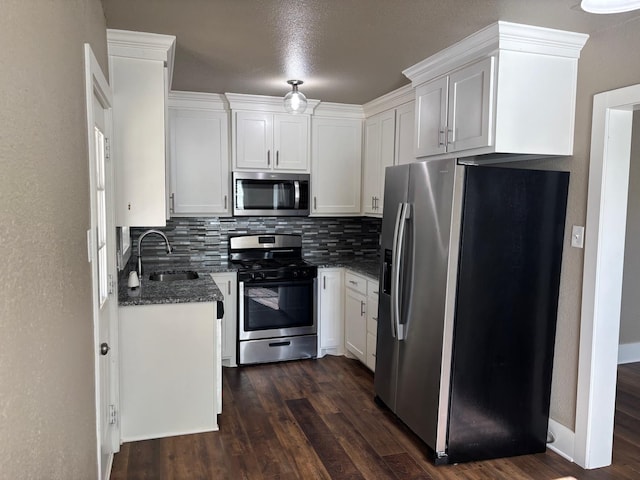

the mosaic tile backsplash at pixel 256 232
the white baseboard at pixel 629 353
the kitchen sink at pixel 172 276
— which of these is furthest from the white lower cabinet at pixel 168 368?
the white baseboard at pixel 629 353

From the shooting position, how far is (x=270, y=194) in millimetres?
4312

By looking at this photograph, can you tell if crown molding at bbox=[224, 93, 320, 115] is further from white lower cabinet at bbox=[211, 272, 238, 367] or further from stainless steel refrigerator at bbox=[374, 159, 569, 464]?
stainless steel refrigerator at bbox=[374, 159, 569, 464]

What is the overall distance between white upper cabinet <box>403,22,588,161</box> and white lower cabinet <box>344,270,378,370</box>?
5.13 feet

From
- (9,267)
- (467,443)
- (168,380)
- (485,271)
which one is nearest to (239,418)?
(168,380)

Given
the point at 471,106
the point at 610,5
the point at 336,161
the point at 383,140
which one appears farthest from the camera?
the point at 336,161

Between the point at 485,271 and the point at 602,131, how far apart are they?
3.01 feet

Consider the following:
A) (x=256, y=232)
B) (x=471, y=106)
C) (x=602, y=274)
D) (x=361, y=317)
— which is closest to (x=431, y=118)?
(x=471, y=106)

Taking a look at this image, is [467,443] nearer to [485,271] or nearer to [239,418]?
[485,271]

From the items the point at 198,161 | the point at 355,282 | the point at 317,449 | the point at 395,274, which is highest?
the point at 198,161

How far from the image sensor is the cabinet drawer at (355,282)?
3.99m

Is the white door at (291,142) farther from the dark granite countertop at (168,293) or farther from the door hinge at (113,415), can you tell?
the door hinge at (113,415)

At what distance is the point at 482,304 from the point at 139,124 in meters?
2.15

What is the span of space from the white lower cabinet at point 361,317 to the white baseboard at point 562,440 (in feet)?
4.62

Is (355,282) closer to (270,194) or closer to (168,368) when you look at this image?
(270,194)
